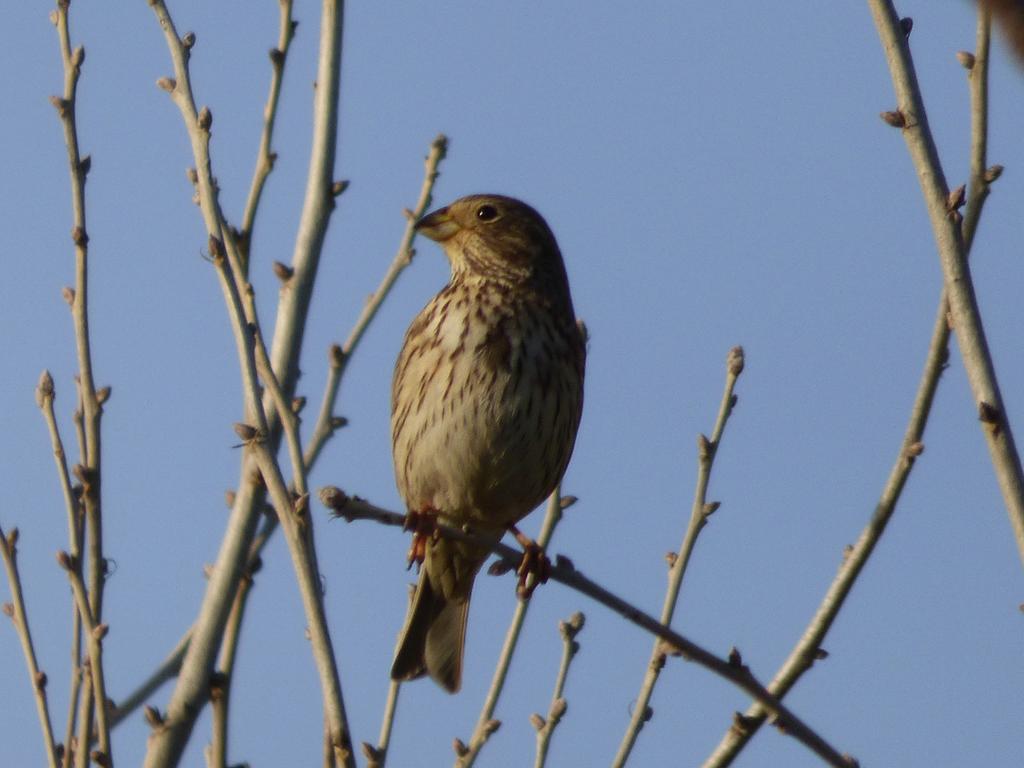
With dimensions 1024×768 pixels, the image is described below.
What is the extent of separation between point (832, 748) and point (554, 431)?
119 inches

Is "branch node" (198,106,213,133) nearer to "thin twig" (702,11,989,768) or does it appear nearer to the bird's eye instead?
"thin twig" (702,11,989,768)

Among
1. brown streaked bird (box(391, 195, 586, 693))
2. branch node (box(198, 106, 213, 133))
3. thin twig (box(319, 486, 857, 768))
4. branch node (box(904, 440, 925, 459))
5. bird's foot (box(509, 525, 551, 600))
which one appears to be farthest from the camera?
brown streaked bird (box(391, 195, 586, 693))

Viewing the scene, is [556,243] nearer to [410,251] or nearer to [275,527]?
[410,251]

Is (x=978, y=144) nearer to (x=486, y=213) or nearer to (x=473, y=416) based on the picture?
(x=473, y=416)

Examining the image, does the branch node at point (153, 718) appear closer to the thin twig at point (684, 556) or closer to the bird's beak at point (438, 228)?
the thin twig at point (684, 556)

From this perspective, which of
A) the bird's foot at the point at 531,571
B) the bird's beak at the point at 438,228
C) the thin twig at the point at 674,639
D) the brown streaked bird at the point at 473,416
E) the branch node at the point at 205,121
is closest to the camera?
the thin twig at the point at 674,639

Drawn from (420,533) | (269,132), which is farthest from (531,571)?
(269,132)

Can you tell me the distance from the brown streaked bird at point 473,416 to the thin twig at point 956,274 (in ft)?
8.94

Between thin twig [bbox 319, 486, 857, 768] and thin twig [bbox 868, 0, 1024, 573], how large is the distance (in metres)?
0.57

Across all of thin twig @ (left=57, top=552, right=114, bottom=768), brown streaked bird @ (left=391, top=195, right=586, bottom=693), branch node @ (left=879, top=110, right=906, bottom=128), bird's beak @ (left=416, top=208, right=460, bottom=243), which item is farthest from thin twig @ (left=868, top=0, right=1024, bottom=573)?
bird's beak @ (left=416, top=208, right=460, bottom=243)

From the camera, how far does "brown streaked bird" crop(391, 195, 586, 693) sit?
586 cm

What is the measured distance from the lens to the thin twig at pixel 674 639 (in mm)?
3012

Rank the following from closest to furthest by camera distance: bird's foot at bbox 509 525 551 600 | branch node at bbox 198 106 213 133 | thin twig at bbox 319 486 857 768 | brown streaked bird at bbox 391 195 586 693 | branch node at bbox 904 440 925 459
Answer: thin twig at bbox 319 486 857 768 → branch node at bbox 904 440 925 459 → branch node at bbox 198 106 213 133 → bird's foot at bbox 509 525 551 600 → brown streaked bird at bbox 391 195 586 693

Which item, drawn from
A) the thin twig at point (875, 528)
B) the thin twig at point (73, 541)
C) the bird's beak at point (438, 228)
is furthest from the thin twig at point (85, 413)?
the bird's beak at point (438, 228)
